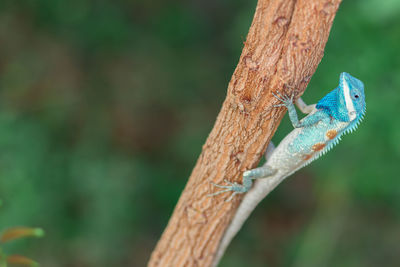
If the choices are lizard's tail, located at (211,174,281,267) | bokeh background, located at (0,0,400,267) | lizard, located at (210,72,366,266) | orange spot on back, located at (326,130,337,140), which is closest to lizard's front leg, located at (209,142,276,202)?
lizard, located at (210,72,366,266)

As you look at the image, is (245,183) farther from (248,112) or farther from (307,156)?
(248,112)

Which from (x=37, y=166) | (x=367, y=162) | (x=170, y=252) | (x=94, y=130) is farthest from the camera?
(x=94, y=130)

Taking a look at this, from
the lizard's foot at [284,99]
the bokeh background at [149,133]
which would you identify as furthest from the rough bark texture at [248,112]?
the bokeh background at [149,133]

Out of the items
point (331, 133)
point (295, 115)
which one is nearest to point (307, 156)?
point (331, 133)

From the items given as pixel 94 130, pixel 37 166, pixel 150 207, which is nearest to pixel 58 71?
pixel 94 130

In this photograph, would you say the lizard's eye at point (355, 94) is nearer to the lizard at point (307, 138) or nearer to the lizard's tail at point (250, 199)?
the lizard at point (307, 138)

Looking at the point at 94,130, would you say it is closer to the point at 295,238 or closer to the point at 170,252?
the point at 170,252

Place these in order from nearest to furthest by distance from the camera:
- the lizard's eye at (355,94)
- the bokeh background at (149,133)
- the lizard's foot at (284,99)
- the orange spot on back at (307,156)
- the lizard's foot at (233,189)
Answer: the lizard's foot at (284,99), the lizard's eye at (355,94), the lizard's foot at (233,189), the orange spot on back at (307,156), the bokeh background at (149,133)
